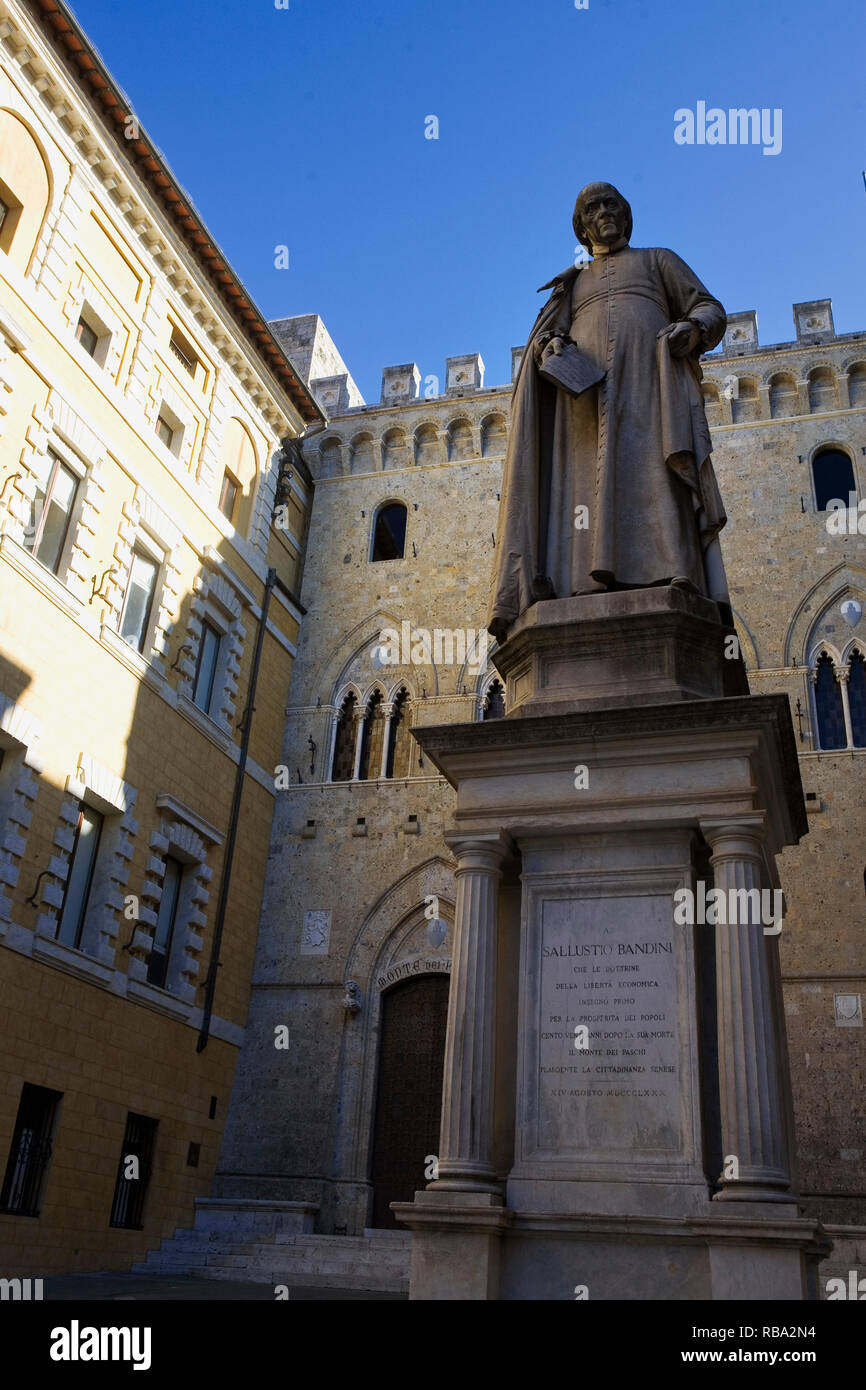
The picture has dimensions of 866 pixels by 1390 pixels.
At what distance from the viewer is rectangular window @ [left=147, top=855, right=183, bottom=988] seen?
16.2 meters

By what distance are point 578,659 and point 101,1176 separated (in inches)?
413

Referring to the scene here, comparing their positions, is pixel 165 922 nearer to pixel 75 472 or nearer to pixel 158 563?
→ pixel 158 563

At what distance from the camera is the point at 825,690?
17719 mm

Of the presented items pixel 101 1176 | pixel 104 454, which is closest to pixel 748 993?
pixel 101 1176

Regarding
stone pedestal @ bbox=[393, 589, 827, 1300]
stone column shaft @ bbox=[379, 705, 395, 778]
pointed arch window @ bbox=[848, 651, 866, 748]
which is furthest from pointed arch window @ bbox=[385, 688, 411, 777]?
stone pedestal @ bbox=[393, 589, 827, 1300]

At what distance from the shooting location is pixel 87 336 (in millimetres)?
16109

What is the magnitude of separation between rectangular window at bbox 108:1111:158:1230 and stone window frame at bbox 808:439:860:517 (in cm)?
1302

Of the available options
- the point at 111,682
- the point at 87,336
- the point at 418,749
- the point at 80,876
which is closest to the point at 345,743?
the point at 418,749

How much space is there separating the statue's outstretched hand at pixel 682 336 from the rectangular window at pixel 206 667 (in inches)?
470

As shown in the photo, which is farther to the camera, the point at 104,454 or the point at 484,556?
the point at 484,556

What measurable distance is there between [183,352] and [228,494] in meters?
2.34

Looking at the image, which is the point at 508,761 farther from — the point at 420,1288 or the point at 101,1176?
the point at 101,1176

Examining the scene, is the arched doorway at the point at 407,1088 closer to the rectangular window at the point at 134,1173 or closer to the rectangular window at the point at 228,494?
the rectangular window at the point at 134,1173

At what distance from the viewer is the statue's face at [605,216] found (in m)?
7.57
